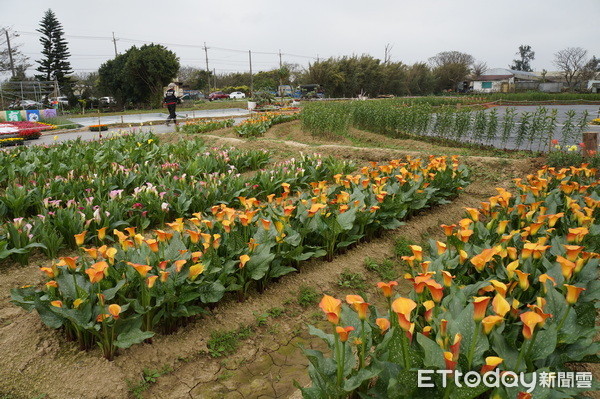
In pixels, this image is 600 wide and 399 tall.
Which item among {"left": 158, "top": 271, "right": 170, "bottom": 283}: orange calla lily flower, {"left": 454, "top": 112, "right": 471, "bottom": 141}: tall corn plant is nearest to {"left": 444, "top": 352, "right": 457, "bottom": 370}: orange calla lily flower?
{"left": 158, "top": 271, "right": 170, "bottom": 283}: orange calla lily flower

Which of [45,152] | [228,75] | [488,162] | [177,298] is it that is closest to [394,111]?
[488,162]

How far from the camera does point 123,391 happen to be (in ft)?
7.66

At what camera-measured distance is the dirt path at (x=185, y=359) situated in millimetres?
2371

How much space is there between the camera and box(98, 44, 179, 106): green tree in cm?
3027

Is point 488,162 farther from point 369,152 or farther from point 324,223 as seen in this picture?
point 324,223

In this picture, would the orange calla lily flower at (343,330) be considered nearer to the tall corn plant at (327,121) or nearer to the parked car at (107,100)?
the tall corn plant at (327,121)

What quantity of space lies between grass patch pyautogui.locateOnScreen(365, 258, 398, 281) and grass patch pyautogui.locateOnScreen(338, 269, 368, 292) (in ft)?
0.70

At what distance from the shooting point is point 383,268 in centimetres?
405

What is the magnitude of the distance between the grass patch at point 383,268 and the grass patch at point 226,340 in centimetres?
144

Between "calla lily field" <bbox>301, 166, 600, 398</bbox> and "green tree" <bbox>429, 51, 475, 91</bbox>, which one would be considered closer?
"calla lily field" <bbox>301, 166, 600, 398</bbox>

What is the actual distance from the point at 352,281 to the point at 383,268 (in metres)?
0.45

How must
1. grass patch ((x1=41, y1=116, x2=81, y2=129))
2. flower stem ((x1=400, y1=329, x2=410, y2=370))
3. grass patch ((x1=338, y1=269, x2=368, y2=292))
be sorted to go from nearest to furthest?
flower stem ((x1=400, y1=329, x2=410, y2=370)), grass patch ((x1=338, y1=269, x2=368, y2=292)), grass patch ((x1=41, y1=116, x2=81, y2=129))

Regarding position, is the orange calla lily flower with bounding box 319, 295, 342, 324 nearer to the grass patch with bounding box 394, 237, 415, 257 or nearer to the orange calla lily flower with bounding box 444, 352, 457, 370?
the orange calla lily flower with bounding box 444, 352, 457, 370

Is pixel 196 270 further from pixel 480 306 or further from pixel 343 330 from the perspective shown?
pixel 480 306
